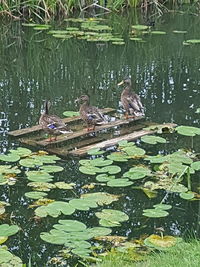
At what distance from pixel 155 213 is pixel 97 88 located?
159 inches

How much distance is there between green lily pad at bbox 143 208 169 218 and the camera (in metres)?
5.09

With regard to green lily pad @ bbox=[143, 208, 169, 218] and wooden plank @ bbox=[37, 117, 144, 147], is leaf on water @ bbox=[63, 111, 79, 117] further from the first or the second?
green lily pad @ bbox=[143, 208, 169, 218]

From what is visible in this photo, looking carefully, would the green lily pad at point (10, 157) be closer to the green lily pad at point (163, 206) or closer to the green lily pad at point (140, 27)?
the green lily pad at point (163, 206)

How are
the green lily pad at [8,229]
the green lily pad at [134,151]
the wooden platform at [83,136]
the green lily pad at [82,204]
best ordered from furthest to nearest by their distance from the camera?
the wooden platform at [83,136]
the green lily pad at [134,151]
the green lily pad at [82,204]
the green lily pad at [8,229]

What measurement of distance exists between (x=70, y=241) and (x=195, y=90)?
495cm

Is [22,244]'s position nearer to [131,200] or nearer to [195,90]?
[131,200]

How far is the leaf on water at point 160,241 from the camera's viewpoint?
455cm

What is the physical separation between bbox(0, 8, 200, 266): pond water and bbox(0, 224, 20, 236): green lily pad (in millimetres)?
56

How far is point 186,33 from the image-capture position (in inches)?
514

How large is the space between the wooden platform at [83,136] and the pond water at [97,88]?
201 mm

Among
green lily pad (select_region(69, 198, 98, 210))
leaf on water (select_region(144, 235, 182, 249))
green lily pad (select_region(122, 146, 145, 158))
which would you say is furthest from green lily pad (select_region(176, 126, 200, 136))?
leaf on water (select_region(144, 235, 182, 249))

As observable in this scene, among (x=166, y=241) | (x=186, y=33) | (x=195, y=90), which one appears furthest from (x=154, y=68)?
(x=166, y=241)

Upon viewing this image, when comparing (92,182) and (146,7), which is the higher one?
(146,7)

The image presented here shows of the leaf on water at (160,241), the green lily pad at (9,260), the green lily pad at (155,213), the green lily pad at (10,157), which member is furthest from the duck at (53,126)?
the green lily pad at (9,260)
